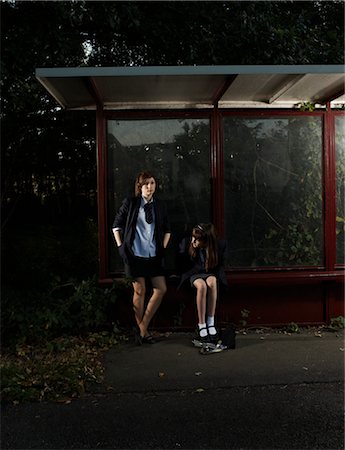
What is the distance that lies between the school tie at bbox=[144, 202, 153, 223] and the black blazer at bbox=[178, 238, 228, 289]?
17.3 inches

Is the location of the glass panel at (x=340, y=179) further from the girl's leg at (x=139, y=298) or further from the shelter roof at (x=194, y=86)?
the girl's leg at (x=139, y=298)

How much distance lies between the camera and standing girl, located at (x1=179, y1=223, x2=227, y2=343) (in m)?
5.88

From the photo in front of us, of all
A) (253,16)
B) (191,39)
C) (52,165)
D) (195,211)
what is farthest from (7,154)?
(195,211)

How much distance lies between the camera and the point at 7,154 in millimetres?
13062

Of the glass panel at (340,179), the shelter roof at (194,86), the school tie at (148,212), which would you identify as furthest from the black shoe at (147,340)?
the shelter roof at (194,86)

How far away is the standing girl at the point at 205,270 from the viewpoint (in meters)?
5.88

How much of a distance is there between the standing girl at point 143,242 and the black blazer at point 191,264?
0.21m

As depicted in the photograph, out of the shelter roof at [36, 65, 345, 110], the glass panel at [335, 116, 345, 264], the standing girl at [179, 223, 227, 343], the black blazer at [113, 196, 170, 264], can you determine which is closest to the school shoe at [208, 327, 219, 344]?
the standing girl at [179, 223, 227, 343]

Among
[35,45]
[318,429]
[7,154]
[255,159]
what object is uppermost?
[35,45]

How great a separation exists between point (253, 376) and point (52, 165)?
10.2 metres

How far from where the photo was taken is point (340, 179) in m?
6.88

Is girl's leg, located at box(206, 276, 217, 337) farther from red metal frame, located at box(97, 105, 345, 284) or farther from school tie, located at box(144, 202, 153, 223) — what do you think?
school tie, located at box(144, 202, 153, 223)

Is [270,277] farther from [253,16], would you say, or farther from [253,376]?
[253,16]

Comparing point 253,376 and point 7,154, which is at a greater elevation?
point 7,154
